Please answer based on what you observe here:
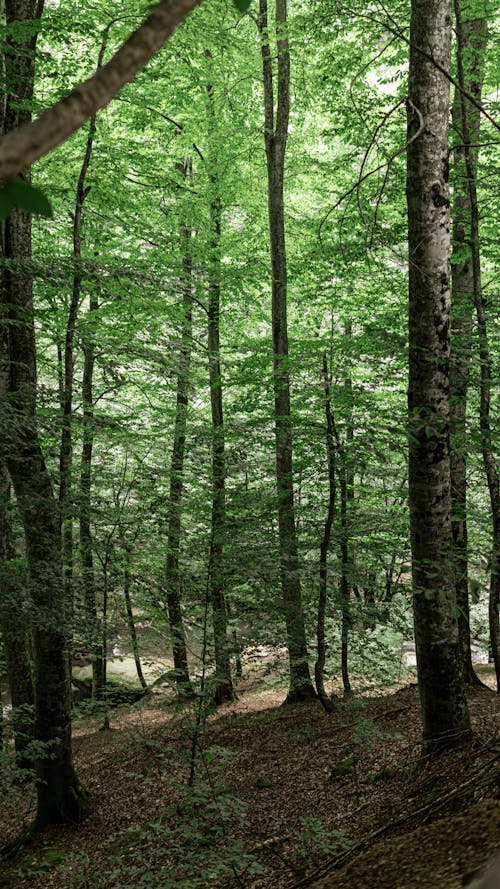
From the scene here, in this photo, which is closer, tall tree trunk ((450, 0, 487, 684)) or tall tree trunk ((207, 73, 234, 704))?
tall tree trunk ((450, 0, 487, 684))

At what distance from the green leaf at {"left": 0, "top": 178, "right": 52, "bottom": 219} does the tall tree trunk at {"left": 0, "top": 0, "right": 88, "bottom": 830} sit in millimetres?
6030

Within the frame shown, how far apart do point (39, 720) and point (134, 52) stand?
7.87 metres

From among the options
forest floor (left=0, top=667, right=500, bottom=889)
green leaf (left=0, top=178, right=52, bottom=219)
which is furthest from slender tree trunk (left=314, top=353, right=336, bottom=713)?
green leaf (left=0, top=178, right=52, bottom=219)

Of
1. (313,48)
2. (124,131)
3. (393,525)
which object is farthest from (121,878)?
(124,131)

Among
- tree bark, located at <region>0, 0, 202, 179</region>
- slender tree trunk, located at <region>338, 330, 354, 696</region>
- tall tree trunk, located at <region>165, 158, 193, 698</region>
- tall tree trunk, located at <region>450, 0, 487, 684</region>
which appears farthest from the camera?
slender tree trunk, located at <region>338, 330, 354, 696</region>

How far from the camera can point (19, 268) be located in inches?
265

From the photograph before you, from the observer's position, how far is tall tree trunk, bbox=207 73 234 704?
26.8ft

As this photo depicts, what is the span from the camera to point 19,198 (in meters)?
1.02

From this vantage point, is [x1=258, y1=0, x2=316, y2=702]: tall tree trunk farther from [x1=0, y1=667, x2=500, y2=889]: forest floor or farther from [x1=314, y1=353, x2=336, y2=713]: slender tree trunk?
[x1=0, y1=667, x2=500, y2=889]: forest floor

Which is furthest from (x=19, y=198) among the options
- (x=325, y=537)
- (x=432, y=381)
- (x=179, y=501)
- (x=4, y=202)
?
(x=179, y=501)

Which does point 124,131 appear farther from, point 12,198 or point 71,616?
point 12,198

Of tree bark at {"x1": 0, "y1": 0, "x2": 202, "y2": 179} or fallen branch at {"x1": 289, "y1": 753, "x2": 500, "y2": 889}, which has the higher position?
tree bark at {"x1": 0, "y1": 0, "x2": 202, "y2": 179}

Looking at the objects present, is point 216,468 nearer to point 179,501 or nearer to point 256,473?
point 256,473

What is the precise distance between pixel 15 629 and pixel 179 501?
523 centimetres
